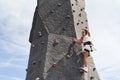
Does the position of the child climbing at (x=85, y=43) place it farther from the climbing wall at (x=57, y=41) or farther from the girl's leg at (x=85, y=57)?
the climbing wall at (x=57, y=41)

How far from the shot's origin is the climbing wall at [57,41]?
18.1m

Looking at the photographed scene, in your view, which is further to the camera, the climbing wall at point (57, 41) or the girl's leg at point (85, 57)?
the girl's leg at point (85, 57)

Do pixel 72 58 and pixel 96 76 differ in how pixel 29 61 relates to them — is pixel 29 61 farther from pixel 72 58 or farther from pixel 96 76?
pixel 96 76

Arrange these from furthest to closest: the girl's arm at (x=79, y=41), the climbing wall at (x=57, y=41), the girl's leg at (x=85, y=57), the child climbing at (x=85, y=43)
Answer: the girl's arm at (x=79, y=41), the child climbing at (x=85, y=43), the girl's leg at (x=85, y=57), the climbing wall at (x=57, y=41)

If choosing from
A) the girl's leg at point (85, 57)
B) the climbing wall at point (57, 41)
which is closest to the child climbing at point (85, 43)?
the girl's leg at point (85, 57)

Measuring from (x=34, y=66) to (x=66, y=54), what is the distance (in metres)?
2.17

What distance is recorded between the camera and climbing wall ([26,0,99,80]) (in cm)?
1811

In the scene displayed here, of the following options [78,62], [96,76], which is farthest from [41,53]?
[96,76]

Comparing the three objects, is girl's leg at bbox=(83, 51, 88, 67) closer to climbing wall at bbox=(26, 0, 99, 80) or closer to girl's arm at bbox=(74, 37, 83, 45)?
climbing wall at bbox=(26, 0, 99, 80)

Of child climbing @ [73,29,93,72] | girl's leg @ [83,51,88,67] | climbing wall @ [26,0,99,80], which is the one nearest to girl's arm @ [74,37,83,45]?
child climbing @ [73,29,93,72]

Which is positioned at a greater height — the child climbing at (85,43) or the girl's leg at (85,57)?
the child climbing at (85,43)

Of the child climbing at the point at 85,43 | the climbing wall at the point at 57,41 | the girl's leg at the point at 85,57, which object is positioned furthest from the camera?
the child climbing at the point at 85,43

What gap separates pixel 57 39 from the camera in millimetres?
19094

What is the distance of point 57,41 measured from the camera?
18969 mm
